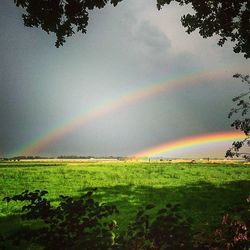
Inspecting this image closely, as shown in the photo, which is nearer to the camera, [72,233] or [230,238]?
[230,238]

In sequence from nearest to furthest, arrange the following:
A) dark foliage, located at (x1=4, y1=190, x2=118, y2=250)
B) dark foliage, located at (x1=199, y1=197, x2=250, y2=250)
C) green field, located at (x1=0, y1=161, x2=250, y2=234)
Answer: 1. dark foliage, located at (x1=4, y1=190, x2=118, y2=250)
2. dark foliage, located at (x1=199, y1=197, x2=250, y2=250)
3. green field, located at (x1=0, y1=161, x2=250, y2=234)

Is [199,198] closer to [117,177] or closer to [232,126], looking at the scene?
[232,126]

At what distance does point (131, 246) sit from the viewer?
250 inches

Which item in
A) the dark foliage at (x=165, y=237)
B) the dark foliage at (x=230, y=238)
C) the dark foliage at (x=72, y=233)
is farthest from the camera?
the dark foliage at (x=230, y=238)

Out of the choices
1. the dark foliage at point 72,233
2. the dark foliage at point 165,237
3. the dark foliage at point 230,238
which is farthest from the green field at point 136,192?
the dark foliage at point 72,233

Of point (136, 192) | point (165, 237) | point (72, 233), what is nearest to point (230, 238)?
point (165, 237)

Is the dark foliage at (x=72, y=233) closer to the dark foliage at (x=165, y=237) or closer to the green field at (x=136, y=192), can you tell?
the dark foliage at (x=165, y=237)

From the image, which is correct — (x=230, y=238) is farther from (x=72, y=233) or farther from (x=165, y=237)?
(x=72, y=233)

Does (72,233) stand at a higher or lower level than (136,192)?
higher

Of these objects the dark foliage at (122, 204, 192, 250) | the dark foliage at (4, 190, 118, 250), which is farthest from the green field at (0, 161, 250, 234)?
the dark foliage at (4, 190, 118, 250)

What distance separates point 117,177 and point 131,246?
105 feet

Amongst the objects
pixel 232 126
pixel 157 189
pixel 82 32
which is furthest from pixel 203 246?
pixel 157 189

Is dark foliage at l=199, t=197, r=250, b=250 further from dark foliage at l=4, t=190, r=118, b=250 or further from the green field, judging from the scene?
the green field

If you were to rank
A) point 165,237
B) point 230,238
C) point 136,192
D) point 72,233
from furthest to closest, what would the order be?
point 136,192 < point 72,233 < point 230,238 < point 165,237
